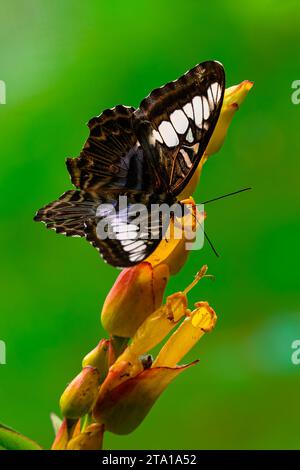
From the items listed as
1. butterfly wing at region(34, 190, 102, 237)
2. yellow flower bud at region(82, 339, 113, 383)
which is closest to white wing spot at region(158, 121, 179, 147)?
butterfly wing at region(34, 190, 102, 237)

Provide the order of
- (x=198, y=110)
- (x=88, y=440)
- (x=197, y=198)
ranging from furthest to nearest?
1. (x=197, y=198)
2. (x=198, y=110)
3. (x=88, y=440)

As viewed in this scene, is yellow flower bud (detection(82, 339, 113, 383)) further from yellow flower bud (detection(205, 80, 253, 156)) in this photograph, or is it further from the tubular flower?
yellow flower bud (detection(205, 80, 253, 156))

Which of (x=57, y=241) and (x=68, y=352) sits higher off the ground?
(x=57, y=241)

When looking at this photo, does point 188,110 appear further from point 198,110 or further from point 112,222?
point 112,222

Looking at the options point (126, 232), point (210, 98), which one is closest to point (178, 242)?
point (126, 232)

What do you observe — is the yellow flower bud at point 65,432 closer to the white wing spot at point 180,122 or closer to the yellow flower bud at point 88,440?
the yellow flower bud at point 88,440
